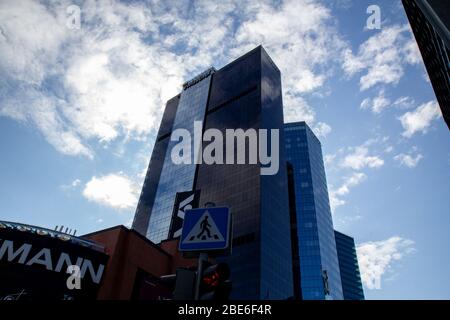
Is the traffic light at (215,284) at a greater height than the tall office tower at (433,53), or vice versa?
the tall office tower at (433,53)

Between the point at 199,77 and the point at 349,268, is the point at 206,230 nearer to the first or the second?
the point at 199,77

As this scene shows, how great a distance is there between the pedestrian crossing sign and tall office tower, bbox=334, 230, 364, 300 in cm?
18803

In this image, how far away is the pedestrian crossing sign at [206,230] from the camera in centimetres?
591

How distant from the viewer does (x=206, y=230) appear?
617cm

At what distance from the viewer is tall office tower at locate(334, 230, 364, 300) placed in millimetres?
177375

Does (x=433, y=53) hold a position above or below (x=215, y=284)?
above

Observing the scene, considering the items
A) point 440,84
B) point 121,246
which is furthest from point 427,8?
point 440,84

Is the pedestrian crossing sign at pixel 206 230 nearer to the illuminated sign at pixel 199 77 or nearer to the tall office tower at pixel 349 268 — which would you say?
the illuminated sign at pixel 199 77

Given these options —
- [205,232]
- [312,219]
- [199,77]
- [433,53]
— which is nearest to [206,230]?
[205,232]

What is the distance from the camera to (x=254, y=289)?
271ft

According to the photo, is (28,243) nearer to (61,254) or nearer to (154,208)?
(61,254)

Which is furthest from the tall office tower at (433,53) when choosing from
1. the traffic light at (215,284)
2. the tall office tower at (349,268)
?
the tall office tower at (349,268)

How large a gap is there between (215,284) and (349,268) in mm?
202337

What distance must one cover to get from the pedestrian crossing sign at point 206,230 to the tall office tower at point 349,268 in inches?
7403
